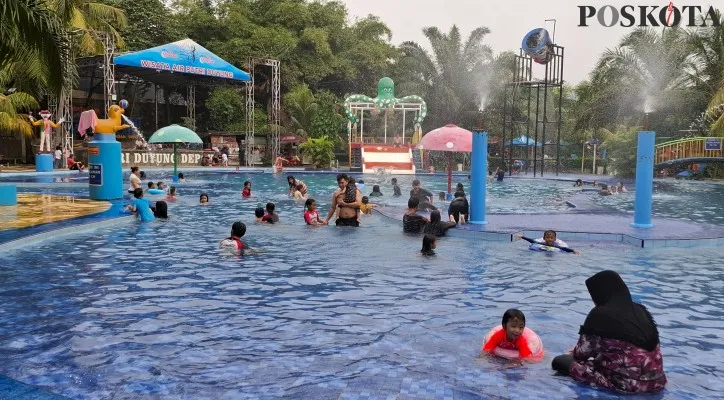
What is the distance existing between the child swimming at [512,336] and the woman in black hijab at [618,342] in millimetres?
611

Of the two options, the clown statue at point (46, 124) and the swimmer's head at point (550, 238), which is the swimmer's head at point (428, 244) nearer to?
the swimmer's head at point (550, 238)

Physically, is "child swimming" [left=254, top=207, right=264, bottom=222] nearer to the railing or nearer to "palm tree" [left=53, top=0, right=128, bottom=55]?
"palm tree" [left=53, top=0, right=128, bottom=55]

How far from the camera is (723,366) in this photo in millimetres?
5523

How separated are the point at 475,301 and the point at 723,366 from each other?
107 inches

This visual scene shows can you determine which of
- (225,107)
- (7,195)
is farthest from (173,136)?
(225,107)

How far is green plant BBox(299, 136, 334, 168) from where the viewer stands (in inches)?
1475

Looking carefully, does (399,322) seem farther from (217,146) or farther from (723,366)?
(217,146)

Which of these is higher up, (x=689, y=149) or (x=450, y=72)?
(x=450, y=72)

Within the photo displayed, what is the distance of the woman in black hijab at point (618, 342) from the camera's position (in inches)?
179

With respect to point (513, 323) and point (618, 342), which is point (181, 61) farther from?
point (618, 342)

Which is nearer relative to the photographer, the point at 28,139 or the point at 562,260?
the point at 562,260

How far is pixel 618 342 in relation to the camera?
4.61 metres

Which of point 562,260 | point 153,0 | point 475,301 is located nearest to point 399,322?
point 475,301

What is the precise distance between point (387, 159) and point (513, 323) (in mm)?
31658
